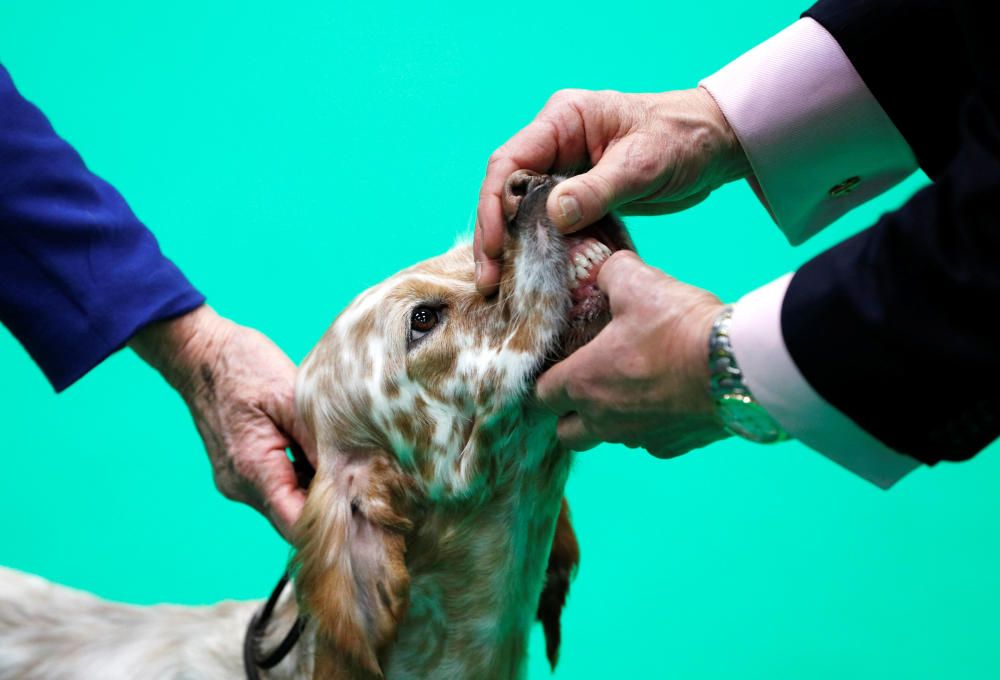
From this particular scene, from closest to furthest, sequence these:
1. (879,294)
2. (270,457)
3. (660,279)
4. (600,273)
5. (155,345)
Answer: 1. (879,294)
2. (660,279)
3. (600,273)
4. (270,457)
5. (155,345)

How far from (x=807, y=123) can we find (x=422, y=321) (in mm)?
968

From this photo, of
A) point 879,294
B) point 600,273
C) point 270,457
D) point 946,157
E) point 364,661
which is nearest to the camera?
point 879,294

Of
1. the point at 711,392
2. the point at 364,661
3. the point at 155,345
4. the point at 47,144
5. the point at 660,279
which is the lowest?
the point at 364,661

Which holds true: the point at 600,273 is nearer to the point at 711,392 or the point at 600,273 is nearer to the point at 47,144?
the point at 711,392

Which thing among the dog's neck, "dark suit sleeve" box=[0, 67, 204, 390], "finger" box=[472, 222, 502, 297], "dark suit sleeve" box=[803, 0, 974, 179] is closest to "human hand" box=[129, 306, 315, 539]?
"dark suit sleeve" box=[0, 67, 204, 390]

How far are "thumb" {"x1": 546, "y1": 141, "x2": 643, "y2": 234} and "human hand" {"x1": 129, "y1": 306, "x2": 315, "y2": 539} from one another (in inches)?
35.2

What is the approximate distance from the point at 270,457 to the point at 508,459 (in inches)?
26.8

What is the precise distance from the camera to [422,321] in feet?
6.61

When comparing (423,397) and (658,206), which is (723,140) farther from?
(423,397)

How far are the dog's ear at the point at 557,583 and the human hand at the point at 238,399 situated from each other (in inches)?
25.5

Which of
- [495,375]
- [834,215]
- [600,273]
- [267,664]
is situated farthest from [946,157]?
[267,664]

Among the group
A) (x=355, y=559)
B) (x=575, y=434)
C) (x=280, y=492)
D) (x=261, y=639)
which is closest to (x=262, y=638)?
(x=261, y=639)

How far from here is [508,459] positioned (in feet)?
6.43

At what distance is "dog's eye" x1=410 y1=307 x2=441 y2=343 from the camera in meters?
2.01
